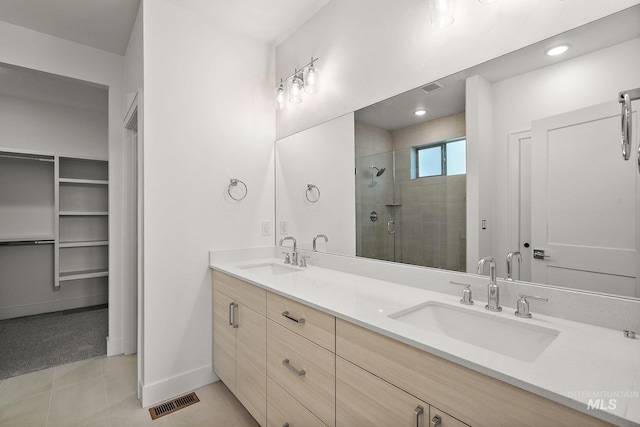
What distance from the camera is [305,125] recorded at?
232cm

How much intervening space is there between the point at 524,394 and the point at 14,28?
144 inches

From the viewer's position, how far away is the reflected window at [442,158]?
4.61 feet

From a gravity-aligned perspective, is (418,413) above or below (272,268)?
below

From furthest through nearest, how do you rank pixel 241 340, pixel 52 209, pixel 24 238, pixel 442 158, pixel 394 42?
pixel 52 209
pixel 24 238
pixel 241 340
pixel 394 42
pixel 442 158

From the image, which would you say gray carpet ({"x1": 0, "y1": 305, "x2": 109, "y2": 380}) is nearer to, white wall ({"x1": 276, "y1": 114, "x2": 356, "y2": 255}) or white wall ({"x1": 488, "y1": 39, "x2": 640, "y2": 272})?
white wall ({"x1": 276, "y1": 114, "x2": 356, "y2": 255})

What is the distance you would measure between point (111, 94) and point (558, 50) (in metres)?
3.18

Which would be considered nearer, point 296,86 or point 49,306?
point 296,86

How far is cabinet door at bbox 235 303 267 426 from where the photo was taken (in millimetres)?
1584

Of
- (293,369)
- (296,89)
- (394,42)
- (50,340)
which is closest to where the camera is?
(293,369)

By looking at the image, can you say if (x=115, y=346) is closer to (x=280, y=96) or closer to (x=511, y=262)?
(x=280, y=96)

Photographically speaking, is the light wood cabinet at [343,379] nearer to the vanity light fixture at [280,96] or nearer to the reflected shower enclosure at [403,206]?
the reflected shower enclosure at [403,206]

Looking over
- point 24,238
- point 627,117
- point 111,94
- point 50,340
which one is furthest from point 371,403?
point 24,238

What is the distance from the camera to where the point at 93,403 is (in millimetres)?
1957

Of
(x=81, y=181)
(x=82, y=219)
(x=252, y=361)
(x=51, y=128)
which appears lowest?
(x=252, y=361)
